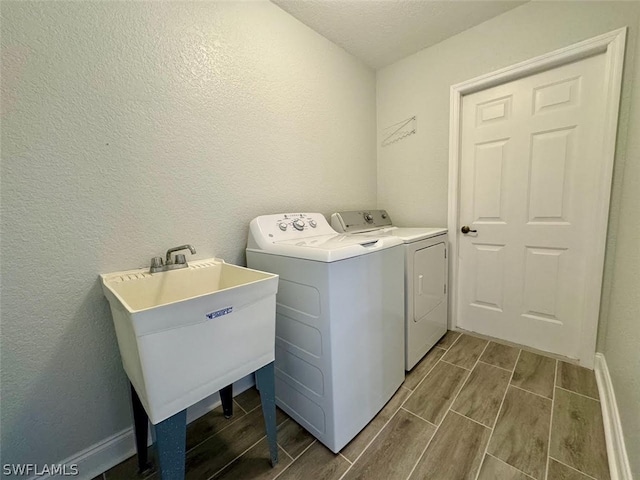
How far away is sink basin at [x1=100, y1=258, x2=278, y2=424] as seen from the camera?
742mm

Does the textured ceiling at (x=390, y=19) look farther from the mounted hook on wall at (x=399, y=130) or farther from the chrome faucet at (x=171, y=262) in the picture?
the chrome faucet at (x=171, y=262)

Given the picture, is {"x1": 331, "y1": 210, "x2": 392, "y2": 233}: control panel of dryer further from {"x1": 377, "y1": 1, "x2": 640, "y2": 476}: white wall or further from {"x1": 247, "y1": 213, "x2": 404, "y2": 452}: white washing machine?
{"x1": 247, "y1": 213, "x2": 404, "y2": 452}: white washing machine

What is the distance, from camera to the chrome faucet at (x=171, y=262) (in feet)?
3.79

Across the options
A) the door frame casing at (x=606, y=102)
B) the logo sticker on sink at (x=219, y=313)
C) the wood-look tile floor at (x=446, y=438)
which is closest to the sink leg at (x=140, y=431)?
the wood-look tile floor at (x=446, y=438)

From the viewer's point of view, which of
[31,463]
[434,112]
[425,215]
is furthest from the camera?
[425,215]

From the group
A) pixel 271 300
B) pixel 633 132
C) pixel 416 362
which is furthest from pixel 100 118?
pixel 633 132

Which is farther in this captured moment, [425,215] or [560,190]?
[425,215]

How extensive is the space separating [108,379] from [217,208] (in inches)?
36.4

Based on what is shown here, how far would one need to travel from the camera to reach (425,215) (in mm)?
2260

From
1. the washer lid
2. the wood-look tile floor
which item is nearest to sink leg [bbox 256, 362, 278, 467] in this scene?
the wood-look tile floor

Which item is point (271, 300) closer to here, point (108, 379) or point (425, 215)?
point (108, 379)

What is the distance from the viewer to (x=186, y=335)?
0.80m

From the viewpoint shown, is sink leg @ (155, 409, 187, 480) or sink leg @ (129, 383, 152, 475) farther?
sink leg @ (129, 383, 152, 475)

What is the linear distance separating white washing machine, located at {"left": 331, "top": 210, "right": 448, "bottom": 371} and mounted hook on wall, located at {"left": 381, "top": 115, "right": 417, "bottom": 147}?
775 millimetres
